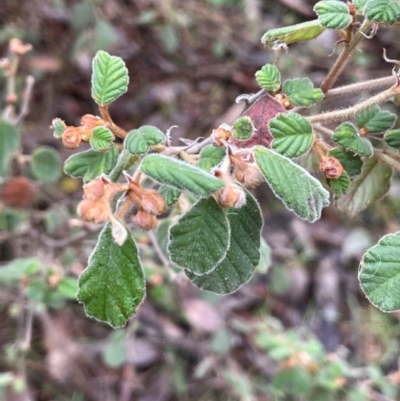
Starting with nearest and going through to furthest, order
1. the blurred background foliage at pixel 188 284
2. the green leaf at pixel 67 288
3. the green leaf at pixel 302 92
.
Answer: the green leaf at pixel 302 92, the green leaf at pixel 67 288, the blurred background foliage at pixel 188 284

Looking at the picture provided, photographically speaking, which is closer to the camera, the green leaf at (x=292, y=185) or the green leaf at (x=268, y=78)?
the green leaf at (x=292, y=185)

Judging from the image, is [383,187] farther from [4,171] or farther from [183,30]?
[183,30]

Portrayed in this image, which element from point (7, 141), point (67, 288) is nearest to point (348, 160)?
point (67, 288)

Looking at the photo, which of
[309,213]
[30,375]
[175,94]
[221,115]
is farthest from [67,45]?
[309,213]

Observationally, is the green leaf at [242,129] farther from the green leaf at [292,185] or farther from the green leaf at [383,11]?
the green leaf at [383,11]

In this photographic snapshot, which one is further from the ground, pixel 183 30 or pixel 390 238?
pixel 390 238

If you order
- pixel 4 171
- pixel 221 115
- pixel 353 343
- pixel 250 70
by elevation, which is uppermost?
pixel 4 171

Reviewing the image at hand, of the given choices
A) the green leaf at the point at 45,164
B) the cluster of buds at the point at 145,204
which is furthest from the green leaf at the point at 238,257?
the green leaf at the point at 45,164
